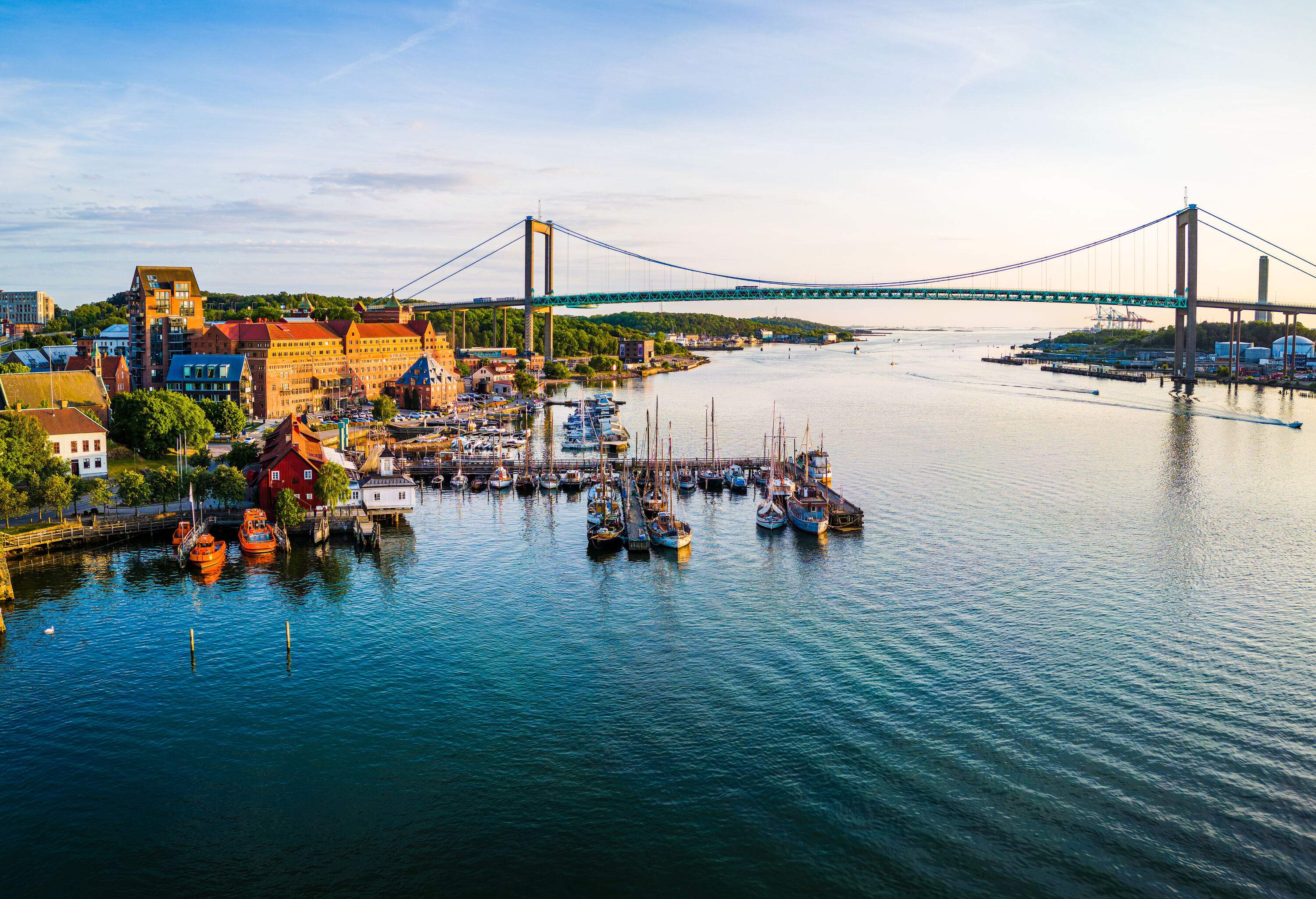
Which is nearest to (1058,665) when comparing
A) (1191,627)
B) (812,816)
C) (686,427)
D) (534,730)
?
(1191,627)

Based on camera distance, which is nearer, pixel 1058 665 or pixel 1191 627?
pixel 1058 665

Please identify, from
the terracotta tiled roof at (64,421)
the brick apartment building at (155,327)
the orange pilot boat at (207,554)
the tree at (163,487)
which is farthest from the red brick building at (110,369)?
the orange pilot boat at (207,554)

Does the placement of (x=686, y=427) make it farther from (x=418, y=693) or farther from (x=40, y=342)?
(x=40, y=342)

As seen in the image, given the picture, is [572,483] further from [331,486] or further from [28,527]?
[28,527]

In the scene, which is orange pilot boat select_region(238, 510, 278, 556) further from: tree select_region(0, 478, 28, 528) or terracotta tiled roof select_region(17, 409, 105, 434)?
terracotta tiled roof select_region(17, 409, 105, 434)

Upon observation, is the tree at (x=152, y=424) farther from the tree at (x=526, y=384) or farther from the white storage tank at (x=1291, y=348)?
the white storage tank at (x=1291, y=348)
